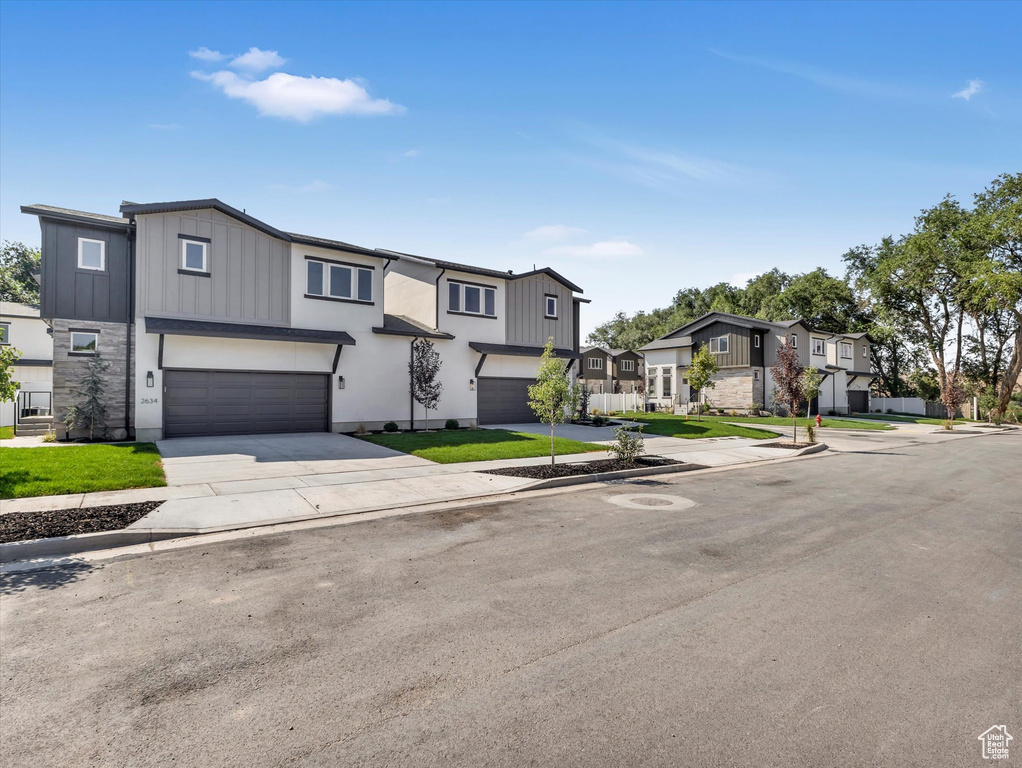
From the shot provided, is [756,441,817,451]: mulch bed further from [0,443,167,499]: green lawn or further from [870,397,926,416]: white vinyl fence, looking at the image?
[870,397,926,416]: white vinyl fence

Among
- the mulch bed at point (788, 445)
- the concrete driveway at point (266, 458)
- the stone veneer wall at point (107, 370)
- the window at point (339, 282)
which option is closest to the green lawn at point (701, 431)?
the mulch bed at point (788, 445)

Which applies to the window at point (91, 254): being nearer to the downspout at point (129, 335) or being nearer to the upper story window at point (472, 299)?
the downspout at point (129, 335)

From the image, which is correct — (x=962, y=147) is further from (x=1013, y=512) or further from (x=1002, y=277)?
(x=1002, y=277)

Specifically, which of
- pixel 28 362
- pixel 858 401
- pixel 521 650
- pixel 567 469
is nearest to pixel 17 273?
pixel 28 362

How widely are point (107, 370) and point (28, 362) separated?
634 inches

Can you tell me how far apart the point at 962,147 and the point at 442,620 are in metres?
23.0

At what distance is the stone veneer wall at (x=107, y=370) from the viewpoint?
15.8 metres

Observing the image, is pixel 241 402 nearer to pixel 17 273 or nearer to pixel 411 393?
pixel 411 393

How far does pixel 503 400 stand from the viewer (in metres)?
24.5

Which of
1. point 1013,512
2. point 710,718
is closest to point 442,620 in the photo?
point 710,718

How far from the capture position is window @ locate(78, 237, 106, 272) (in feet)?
52.9

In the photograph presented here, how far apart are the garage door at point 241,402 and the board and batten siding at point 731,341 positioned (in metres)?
29.8

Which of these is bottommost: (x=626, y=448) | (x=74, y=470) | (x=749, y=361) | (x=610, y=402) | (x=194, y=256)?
(x=74, y=470)

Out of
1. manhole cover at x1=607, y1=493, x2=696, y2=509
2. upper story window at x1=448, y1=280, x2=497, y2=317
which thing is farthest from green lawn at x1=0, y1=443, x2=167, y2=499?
upper story window at x1=448, y1=280, x2=497, y2=317
